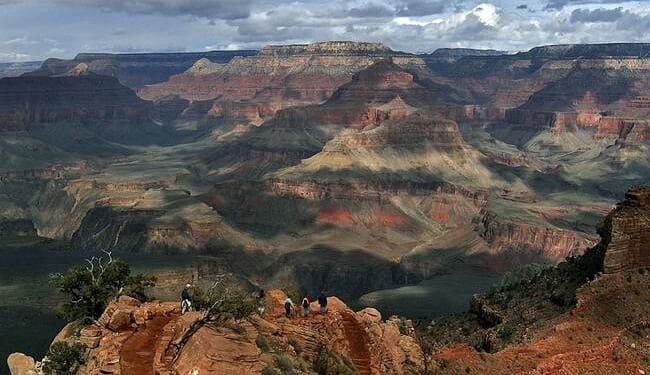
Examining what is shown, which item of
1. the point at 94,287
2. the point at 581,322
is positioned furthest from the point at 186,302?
the point at 581,322

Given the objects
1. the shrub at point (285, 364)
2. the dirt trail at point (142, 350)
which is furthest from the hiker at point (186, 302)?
the shrub at point (285, 364)

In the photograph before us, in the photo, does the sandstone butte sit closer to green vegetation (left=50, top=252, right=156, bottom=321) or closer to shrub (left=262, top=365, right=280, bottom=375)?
shrub (left=262, top=365, right=280, bottom=375)

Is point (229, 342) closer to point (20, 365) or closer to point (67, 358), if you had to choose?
point (67, 358)

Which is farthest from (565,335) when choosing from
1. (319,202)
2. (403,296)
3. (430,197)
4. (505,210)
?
(430,197)

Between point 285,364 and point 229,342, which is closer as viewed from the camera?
point 285,364

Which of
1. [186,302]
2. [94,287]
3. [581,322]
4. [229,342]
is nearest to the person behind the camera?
[229,342]

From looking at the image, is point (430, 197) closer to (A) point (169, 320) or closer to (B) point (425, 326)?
(B) point (425, 326)
